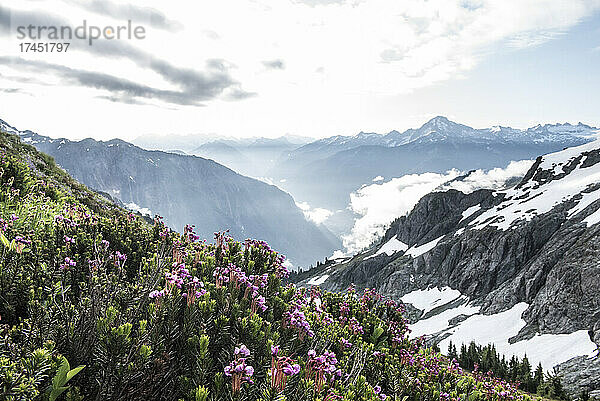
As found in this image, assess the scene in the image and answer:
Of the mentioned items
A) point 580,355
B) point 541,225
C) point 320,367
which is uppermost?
point 320,367

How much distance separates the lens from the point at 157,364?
317 cm

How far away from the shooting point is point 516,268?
89.6 m

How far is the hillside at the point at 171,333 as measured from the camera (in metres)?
2.96

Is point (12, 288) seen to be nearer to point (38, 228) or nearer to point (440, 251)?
point (38, 228)

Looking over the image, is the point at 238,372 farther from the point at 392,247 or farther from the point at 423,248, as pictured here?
the point at 392,247

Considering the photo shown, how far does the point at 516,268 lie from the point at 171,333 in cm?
10462

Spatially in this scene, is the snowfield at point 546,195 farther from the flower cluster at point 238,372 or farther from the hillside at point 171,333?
the flower cluster at point 238,372

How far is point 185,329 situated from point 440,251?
123 m

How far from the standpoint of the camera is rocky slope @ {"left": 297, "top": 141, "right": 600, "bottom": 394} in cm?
5862

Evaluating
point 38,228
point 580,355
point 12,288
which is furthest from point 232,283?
point 580,355

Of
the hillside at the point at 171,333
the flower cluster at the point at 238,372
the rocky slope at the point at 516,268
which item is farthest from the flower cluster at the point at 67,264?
the rocky slope at the point at 516,268

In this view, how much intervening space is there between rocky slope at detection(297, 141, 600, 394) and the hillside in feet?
126

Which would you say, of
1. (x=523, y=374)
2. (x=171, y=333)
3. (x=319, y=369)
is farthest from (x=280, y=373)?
(x=523, y=374)

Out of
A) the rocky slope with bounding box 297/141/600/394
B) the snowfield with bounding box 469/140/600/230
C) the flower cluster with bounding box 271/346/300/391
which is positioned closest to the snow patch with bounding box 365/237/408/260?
the rocky slope with bounding box 297/141/600/394
